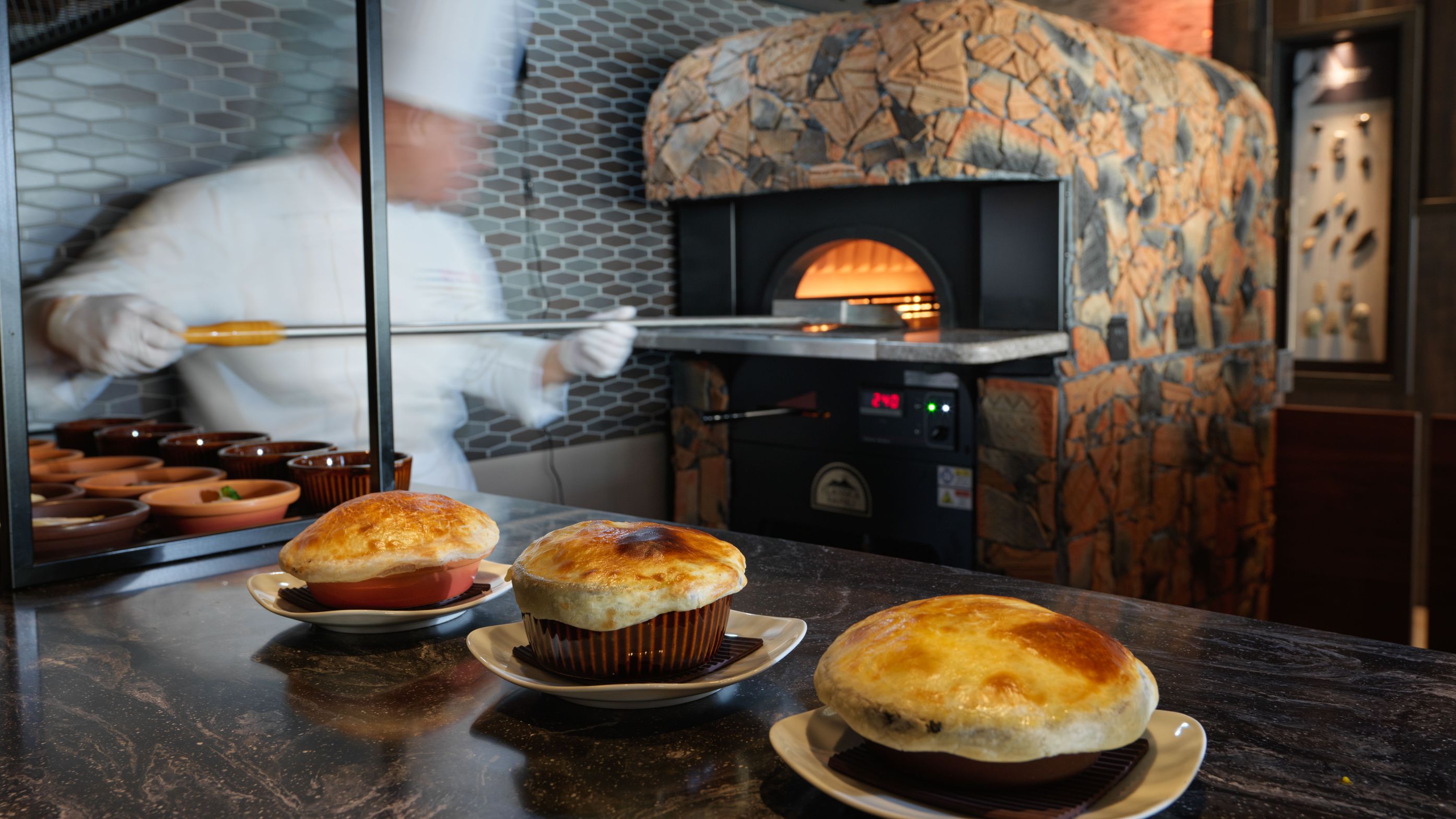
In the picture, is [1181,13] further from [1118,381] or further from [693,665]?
[693,665]

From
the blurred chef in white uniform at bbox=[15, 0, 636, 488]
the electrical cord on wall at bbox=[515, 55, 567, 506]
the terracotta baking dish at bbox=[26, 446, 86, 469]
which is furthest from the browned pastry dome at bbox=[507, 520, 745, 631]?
the electrical cord on wall at bbox=[515, 55, 567, 506]

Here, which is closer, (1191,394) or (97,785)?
(97,785)

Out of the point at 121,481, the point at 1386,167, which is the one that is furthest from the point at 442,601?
the point at 1386,167

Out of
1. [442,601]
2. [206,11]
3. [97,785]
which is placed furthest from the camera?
[206,11]

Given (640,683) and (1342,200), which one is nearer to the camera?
(640,683)

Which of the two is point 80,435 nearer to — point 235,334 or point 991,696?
point 235,334

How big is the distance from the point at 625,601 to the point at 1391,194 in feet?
15.1

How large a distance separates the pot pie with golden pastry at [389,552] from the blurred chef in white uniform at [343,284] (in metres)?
1.80

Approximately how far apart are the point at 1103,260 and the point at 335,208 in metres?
2.20

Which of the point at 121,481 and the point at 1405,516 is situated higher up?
the point at 121,481

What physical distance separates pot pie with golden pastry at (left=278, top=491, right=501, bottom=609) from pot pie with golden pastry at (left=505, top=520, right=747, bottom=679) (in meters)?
0.16

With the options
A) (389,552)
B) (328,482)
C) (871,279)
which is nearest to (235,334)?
(328,482)

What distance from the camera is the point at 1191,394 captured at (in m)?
3.45

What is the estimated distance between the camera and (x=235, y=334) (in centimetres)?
218
